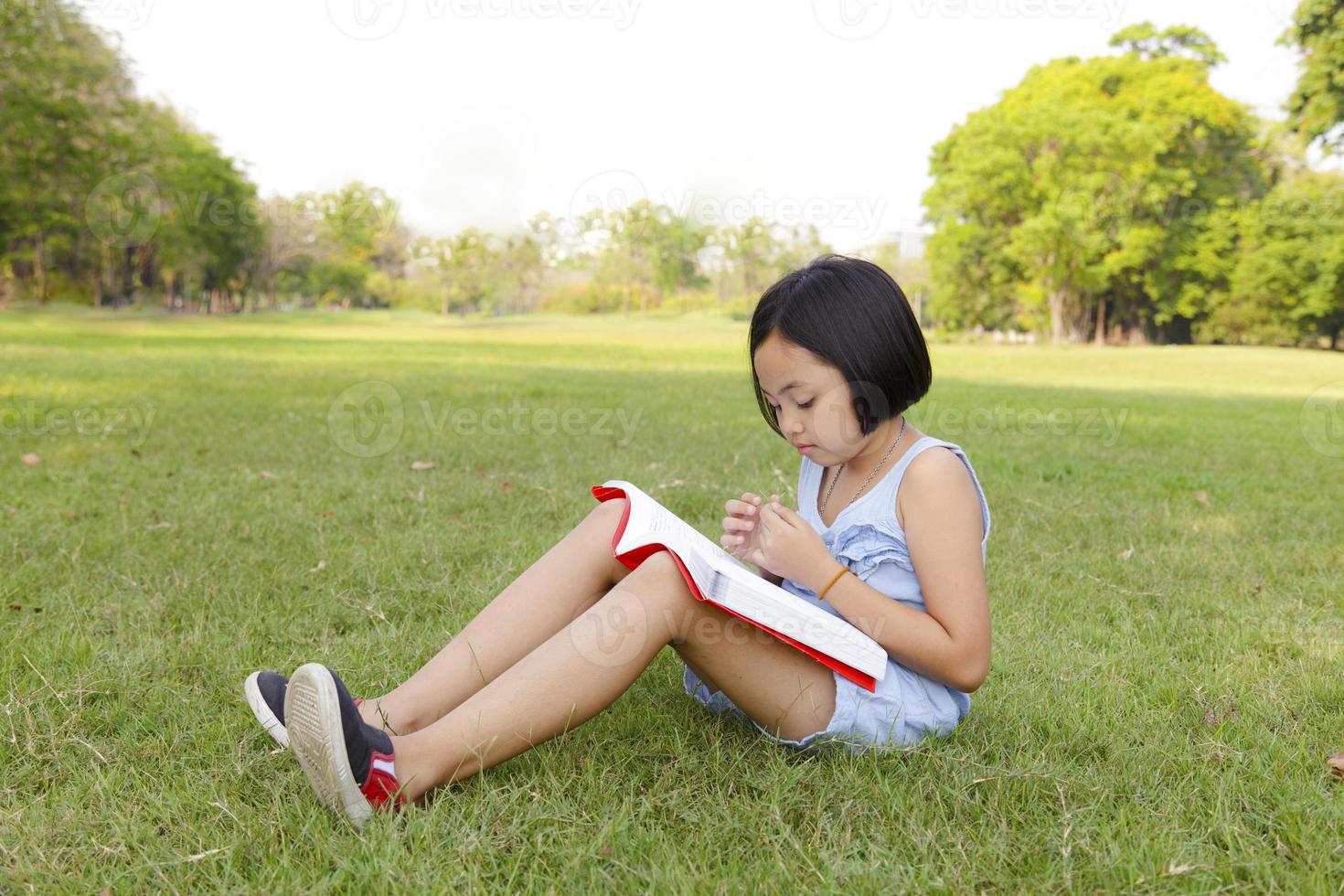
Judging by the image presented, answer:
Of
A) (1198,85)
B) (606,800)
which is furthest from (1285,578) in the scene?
(1198,85)

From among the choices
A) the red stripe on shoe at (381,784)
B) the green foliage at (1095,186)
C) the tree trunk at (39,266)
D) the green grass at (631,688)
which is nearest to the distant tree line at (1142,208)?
the green foliage at (1095,186)

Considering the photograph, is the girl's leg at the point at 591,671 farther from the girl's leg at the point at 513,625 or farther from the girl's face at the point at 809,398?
the girl's face at the point at 809,398

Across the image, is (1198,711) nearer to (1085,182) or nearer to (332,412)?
(332,412)

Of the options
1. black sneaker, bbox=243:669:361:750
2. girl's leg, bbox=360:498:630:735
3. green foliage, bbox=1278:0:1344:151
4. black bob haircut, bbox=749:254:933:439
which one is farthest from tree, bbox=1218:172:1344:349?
black sneaker, bbox=243:669:361:750

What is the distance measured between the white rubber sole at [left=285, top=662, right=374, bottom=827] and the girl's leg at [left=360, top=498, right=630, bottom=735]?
0.82 ft

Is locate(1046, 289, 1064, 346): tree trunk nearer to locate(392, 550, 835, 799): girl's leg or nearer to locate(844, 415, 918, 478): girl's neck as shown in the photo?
locate(844, 415, 918, 478): girl's neck

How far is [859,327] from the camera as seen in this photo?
6.15 feet

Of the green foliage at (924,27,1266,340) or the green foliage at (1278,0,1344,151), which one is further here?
the green foliage at (924,27,1266,340)

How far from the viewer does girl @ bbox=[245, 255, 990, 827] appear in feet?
5.79

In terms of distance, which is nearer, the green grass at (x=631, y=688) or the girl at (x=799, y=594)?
the green grass at (x=631, y=688)

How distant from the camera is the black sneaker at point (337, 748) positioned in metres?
1.59

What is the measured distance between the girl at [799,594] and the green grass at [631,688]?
11 centimetres

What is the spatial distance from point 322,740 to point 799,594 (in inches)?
40.8

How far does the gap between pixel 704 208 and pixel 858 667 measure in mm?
7391
